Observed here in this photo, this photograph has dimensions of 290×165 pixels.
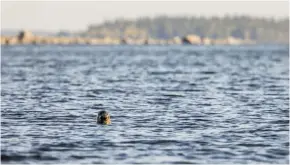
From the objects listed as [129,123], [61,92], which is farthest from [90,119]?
[61,92]

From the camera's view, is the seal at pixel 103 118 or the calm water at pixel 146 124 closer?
the calm water at pixel 146 124

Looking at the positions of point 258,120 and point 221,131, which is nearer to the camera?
point 221,131

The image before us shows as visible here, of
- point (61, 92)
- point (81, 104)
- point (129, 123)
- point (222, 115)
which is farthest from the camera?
point (61, 92)

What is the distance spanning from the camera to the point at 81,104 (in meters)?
42.6

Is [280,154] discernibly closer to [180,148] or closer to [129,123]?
[180,148]

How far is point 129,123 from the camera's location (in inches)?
1337

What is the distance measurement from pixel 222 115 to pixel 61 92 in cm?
1648

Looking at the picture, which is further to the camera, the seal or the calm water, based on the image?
the seal

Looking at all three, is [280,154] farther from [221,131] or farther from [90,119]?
[90,119]

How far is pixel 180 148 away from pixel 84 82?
35.4 metres

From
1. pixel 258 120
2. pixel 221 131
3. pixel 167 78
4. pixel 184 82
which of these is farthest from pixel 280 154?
pixel 167 78

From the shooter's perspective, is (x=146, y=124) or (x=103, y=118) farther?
(x=146, y=124)

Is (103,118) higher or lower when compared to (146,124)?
higher

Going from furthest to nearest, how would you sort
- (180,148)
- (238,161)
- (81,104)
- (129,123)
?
(81,104) < (129,123) < (180,148) < (238,161)
